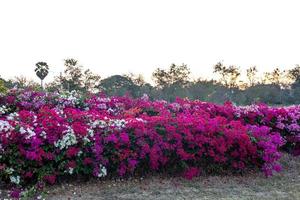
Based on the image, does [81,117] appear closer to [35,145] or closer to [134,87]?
[35,145]

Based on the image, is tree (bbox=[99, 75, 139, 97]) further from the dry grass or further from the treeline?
the dry grass

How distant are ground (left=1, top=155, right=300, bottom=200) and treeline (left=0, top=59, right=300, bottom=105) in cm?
1807

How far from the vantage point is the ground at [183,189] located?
18.5ft

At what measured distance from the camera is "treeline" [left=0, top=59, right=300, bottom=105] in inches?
976

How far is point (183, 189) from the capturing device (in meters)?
6.01

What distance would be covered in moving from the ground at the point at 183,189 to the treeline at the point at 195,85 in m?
18.1

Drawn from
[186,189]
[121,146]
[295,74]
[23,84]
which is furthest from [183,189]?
[295,74]

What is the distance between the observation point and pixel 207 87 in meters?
28.3

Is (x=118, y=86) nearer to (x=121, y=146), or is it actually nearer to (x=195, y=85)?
(x=195, y=85)

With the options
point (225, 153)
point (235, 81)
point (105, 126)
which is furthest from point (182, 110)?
point (235, 81)

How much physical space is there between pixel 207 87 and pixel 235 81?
356 cm

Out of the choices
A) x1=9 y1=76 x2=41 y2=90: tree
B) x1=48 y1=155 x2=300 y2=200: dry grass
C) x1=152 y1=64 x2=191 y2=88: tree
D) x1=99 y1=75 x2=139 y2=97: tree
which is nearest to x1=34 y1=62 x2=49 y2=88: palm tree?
x1=9 y1=76 x2=41 y2=90: tree

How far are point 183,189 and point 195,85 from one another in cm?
2228

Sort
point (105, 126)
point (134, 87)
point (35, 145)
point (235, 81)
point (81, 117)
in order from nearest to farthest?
point (35, 145), point (105, 126), point (81, 117), point (134, 87), point (235, 81)
